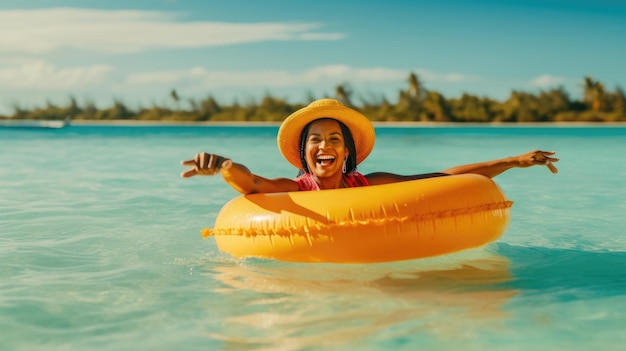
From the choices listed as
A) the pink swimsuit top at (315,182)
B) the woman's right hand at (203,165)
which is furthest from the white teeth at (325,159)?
the woman's right hand at (203,165)

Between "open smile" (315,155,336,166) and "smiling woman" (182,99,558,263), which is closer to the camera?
"smiling woman" (182,99,558,263)

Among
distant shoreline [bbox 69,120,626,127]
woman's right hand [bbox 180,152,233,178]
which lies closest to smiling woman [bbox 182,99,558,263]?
woman's right hand [bbox 180,152,233,178]

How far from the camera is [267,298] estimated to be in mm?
3529

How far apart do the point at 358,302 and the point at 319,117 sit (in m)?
1.19

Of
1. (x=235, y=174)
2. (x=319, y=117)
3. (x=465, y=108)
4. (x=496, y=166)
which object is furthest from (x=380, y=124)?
(x=235, y=174)

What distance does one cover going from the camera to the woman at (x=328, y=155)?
159 inches

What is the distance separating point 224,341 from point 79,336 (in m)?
0.64

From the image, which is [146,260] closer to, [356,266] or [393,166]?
[356,266]

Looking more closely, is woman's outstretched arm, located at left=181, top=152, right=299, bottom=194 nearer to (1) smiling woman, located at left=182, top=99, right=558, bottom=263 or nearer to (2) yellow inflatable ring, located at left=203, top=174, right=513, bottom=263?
(1) smiling woman, located at left=182, top=99, right=558, bottom=263

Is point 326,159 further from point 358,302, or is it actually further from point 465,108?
point 465,108

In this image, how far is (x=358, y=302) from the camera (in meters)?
3.41

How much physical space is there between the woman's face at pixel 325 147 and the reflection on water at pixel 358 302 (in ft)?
→ 1.87

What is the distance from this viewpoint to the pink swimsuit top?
4.19 metres

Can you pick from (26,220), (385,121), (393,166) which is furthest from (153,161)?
(385,121)
